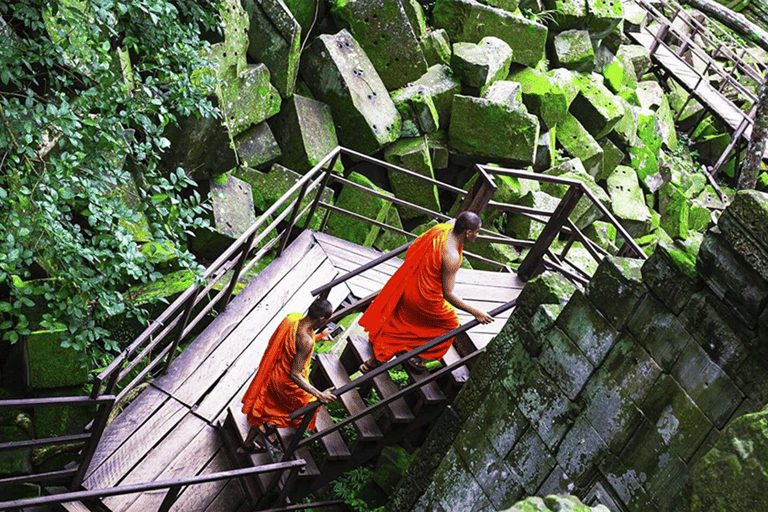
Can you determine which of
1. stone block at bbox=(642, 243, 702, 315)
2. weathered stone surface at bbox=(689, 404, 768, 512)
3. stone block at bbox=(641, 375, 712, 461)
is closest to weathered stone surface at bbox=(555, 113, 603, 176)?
stone block at bbox=(642, 243, 702, 315)

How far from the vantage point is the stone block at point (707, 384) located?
3693mm

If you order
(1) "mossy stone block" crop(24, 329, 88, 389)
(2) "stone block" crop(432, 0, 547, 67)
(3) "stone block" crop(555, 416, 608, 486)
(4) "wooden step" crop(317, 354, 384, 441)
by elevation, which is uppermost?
(2) "stone block" crop(432, 0, 547, 67)

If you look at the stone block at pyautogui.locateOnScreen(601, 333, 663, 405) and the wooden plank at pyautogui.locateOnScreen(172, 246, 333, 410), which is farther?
the wooden plank at pyautogui.locateOnScreen(172, 246, 333, 410)

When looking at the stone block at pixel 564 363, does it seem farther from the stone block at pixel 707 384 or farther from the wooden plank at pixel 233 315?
the wooden plank at pixel 233 315

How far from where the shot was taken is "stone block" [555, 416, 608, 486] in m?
4.36

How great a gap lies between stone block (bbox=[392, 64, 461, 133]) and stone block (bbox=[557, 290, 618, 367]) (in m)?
5.95

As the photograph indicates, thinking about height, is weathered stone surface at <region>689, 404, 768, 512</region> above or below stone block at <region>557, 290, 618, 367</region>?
above

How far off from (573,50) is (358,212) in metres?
6.14

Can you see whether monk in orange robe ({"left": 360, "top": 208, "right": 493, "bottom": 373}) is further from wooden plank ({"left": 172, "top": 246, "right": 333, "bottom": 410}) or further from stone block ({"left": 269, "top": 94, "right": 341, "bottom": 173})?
stone block ({"left": 269, "top": 94, "right": 341, "bottom": 173})

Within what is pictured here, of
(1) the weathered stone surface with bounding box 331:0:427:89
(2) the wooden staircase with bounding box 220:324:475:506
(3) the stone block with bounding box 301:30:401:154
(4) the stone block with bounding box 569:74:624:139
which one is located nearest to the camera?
(2) the wooden staircase with bounding box 220:324:475:506

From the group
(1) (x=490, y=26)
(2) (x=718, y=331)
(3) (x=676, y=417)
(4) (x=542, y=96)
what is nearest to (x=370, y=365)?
(3) (x=676, y=417)

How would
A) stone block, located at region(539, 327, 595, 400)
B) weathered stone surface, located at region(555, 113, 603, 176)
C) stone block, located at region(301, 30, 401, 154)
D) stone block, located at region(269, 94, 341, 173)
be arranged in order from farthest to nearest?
weathered stone surface, located at region(555, 113, 603, 176) → stone block, located at region(301, 30, 401, 154) → stone block, located at region(269, 94, 341, 173) → stone block, located at region(539, 327, 595, 400)

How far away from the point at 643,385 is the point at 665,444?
0.33 meters

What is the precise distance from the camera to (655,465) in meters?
4.04
